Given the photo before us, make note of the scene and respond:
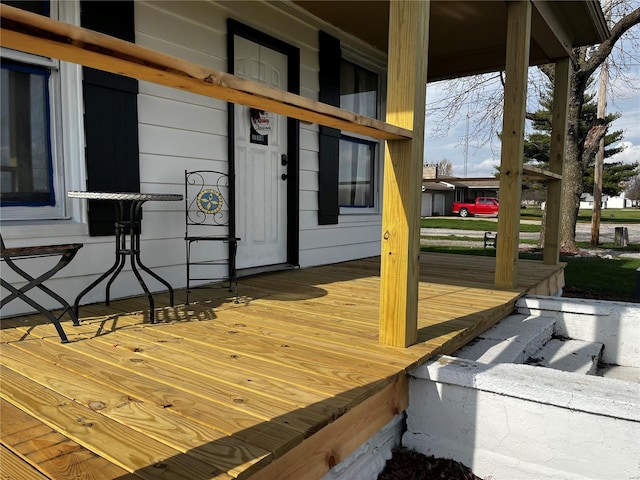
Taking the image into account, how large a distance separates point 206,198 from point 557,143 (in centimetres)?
336

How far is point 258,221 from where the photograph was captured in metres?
3.84

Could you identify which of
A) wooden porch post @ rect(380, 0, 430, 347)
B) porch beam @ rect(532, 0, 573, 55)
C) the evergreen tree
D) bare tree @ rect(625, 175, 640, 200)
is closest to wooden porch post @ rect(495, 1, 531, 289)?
porch beam @ rect(532, 0, 573, 55)

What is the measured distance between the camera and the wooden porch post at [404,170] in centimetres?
187

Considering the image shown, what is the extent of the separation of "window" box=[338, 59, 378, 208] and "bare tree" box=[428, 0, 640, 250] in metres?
3.54

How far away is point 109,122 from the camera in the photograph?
268 centimetres

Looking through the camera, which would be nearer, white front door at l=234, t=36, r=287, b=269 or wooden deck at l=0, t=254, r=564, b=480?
wooden deck at l=0, t=254, r=564, b=480

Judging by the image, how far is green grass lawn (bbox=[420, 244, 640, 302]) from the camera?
4891 mm

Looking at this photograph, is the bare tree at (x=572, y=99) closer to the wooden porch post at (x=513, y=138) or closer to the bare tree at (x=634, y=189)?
the wooden porch post at (x=513, y=138)

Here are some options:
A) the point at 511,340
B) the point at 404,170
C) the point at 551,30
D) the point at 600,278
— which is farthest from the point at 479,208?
the point at 404,170

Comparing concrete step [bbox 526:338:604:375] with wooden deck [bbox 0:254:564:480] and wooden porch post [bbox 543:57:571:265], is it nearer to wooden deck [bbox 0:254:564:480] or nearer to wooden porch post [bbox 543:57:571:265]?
wooden deck [bbox 0:254:564:480]

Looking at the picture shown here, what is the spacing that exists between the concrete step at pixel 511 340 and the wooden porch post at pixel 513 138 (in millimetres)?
447

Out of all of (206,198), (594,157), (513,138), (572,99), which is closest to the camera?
(206,198)

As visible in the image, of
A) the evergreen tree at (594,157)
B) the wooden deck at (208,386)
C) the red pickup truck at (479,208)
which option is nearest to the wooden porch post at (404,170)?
the wooden deck at (208,386)

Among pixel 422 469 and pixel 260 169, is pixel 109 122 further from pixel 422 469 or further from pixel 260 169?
pixel 422 469
